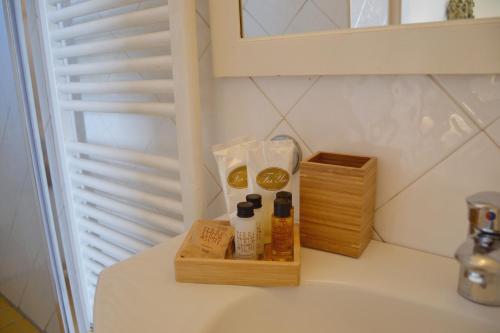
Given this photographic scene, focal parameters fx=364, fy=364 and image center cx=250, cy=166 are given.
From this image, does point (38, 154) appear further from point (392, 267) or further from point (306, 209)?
point (392, 267)

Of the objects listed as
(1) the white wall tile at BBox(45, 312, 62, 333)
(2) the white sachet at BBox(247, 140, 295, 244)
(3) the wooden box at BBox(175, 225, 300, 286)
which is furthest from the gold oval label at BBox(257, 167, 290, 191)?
(1) the white wall tile at BBox(45, 312, 62, 333)

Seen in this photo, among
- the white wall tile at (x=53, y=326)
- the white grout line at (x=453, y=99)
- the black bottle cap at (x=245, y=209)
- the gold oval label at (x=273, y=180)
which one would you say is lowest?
the white wall tile at (x=53, y=326)

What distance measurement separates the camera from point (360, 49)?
1.70ft

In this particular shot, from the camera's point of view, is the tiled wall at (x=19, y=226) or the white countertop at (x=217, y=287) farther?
the tiled wall at (x=19, y=226)

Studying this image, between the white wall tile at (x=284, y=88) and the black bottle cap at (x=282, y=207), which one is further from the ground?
the white wall tile at (x=284, y=88)

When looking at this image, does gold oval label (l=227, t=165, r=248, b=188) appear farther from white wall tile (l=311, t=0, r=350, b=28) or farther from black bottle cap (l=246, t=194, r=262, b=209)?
white wall tile (l=311, t=0, r=350, b=28)

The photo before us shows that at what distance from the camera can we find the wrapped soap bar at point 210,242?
1.66ft

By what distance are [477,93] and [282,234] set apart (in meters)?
0.31

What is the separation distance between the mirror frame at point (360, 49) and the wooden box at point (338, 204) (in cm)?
14

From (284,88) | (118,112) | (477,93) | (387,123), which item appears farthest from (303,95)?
(118,112)

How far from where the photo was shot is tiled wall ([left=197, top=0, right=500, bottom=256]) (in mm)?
474

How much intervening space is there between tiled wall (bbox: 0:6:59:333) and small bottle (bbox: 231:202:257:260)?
884 millimetres

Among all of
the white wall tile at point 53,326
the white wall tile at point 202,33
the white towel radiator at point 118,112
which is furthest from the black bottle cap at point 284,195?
the white wall tile at point 53,326

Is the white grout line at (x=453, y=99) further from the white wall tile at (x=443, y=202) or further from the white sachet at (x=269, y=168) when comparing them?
the white sachet at (x=269, y=168)
